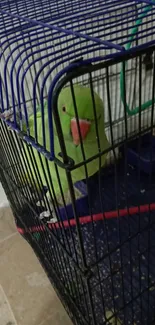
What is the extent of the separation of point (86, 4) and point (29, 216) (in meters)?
0.56

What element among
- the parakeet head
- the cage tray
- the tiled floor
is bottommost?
the tiled floor

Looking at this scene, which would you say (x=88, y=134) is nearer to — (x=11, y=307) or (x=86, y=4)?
(x=86, y=4)

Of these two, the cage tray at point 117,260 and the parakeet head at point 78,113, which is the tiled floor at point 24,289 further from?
the parakeet head at point 78,113

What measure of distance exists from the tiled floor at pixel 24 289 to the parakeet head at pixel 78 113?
0.51 m

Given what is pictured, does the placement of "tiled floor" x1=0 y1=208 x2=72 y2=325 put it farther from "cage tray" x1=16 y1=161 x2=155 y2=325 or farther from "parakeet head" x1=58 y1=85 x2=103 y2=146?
"parakeet head" x1=58 y1=85 x2=103 y2=146

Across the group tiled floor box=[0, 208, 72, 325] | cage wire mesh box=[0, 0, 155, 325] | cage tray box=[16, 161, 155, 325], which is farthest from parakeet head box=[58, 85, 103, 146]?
tiled floor box=[0, 208, 72, 325]

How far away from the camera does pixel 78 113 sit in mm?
721

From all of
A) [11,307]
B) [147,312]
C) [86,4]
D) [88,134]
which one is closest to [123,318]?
[147,312]

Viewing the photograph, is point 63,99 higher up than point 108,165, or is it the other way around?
point 63,99

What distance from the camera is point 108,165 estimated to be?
1.29m

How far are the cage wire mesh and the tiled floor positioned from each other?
0.07 metres

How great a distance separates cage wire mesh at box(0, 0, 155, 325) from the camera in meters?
0.54

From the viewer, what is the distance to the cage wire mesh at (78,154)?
0.54 metres

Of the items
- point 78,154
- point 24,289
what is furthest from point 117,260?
point 78,154
